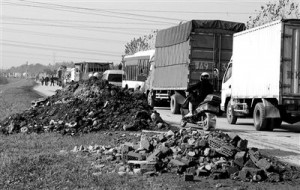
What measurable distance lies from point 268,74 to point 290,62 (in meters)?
0.92

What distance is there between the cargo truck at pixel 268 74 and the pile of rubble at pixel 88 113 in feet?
12.1

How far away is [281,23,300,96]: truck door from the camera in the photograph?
15.1m

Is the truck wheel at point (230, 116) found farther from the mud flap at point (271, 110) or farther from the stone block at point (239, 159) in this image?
the stone block at point (239, 159)

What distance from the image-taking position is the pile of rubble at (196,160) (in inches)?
296

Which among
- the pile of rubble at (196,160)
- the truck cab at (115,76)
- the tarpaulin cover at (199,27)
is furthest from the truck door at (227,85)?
the truck cab at (115,76)

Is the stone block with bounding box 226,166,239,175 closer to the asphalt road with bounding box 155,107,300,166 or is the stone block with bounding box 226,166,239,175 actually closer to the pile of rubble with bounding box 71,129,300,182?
the pile of rubble with bounding box 71,129,300,182

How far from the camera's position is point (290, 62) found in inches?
595

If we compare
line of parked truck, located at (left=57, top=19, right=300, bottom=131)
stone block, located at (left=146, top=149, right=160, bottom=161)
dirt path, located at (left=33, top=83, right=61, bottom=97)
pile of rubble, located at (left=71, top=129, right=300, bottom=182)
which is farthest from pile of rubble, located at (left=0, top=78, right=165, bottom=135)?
dirt path, located at (left=33, top=83, right=61, bottom=97)

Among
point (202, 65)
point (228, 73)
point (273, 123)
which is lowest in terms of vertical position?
point (273, 123)

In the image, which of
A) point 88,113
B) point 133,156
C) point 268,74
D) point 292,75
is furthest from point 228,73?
point 133,156

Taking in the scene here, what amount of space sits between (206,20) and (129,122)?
965cm

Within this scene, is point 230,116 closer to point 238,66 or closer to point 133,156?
point 238,66

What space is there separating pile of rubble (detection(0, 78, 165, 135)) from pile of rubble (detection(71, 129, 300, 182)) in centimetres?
460

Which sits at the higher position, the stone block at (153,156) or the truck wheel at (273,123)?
the truck wheel at (273,123)
